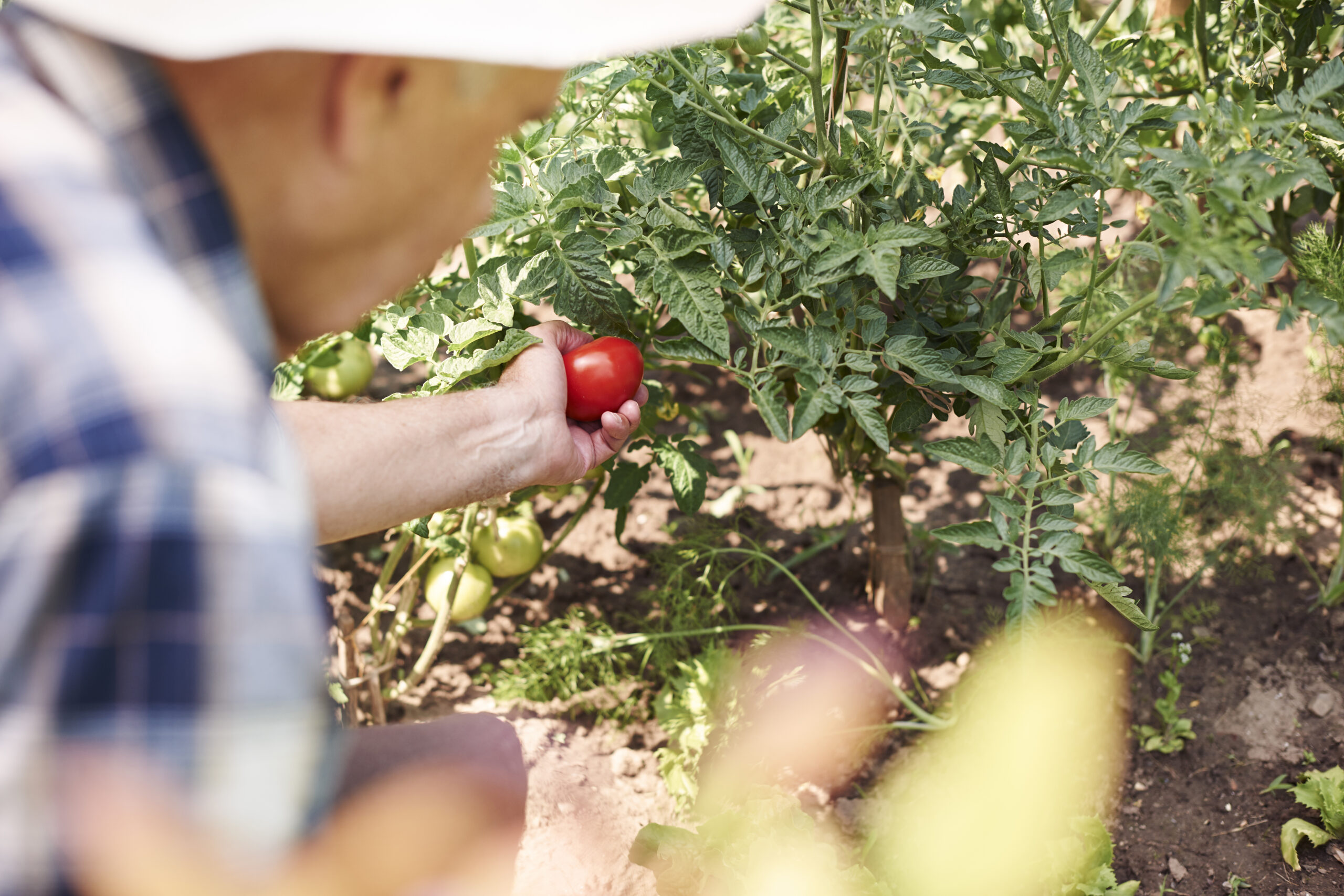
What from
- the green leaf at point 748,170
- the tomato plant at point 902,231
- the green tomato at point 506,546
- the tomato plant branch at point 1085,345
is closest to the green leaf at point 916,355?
the tomato plant at point 902,231

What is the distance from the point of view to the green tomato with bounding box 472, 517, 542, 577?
1640 millimetres

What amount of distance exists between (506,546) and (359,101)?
3.77 ft

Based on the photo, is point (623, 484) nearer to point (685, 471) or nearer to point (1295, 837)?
point (685, 471)

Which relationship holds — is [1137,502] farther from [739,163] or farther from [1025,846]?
[739,163]

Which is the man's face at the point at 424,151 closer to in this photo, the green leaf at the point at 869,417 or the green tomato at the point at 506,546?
the green leaf at the point at 869,417

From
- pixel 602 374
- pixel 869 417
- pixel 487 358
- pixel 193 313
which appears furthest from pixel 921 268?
pixel 193 313

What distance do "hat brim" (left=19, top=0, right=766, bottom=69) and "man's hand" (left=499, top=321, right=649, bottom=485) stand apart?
63cm

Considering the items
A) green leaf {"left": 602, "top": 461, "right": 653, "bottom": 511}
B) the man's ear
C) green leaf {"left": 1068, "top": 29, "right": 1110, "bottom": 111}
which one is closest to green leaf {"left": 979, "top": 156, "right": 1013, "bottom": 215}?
green leaf {"left": 1068, "top": 29, "right": 1110, "bottom": 111}

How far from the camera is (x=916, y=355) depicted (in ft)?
3.44

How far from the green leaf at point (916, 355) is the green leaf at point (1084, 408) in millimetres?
140

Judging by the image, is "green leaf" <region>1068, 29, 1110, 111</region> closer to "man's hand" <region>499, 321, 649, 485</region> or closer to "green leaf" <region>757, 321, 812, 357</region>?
"green leaf" <region>757, 321, 812, 357</region>

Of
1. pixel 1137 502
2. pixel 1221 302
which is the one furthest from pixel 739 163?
pixel 1137 502

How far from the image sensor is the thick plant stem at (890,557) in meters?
1.59

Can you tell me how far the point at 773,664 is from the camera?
1.67 m
